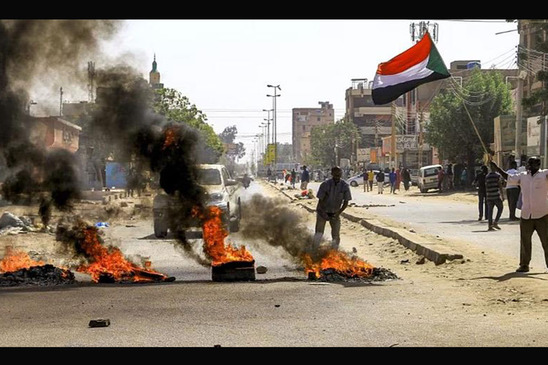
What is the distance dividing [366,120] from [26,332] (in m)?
151

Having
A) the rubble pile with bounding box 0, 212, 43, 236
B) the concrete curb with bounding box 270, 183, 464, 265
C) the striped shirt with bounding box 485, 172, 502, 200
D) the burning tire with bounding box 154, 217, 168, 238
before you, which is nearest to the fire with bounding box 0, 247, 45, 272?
the burning tire with bounding box 154, 217, 168, 238

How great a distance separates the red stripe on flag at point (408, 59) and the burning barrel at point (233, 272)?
985 cm

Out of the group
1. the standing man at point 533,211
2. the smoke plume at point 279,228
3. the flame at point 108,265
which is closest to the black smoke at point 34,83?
the flame at point 108,265

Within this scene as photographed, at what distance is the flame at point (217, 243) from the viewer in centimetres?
1418

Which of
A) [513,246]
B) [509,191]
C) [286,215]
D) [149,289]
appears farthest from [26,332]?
[509,191]

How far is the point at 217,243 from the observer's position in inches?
578

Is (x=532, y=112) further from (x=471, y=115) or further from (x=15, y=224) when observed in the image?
(x=15, y=224)

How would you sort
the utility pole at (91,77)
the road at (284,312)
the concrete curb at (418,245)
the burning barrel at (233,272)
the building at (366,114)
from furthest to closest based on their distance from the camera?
the building at (366,114), the utility pole at (91,77), the concrete curb at (418,245), the burning barrel at (233,272), the road at (284,312)

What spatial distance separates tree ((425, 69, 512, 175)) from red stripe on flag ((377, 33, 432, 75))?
38.2 m

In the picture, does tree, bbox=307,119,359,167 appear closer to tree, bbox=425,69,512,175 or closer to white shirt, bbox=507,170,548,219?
tree, bbox=425,69,512,175

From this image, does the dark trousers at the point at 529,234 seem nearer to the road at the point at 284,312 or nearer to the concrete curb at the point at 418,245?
the road at the point at 284,312

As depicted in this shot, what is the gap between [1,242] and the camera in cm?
2120

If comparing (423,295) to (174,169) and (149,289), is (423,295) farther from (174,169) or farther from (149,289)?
(174,169)
